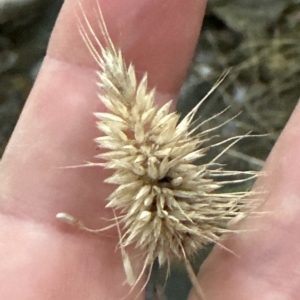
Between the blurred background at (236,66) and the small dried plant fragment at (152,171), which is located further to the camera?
the blurred background at (236,66)

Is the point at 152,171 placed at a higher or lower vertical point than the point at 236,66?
lower

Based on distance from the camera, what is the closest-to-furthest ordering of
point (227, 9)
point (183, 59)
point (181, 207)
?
point (181, 207) → point (183, 59) → point (227, 9)

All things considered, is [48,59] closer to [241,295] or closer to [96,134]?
[96,134]

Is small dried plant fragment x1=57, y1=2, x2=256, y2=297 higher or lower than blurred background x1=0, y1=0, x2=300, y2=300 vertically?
lower

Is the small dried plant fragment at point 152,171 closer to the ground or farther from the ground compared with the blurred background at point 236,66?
closer to the ground

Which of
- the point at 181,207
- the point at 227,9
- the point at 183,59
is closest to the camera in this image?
the point at 181,207

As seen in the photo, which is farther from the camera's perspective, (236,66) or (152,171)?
(236,66)

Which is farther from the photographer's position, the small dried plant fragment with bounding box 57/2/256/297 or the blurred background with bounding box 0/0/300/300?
the blurred background with bounding box 0/0/300/300

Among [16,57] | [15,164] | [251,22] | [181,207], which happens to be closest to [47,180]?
[15,164]
